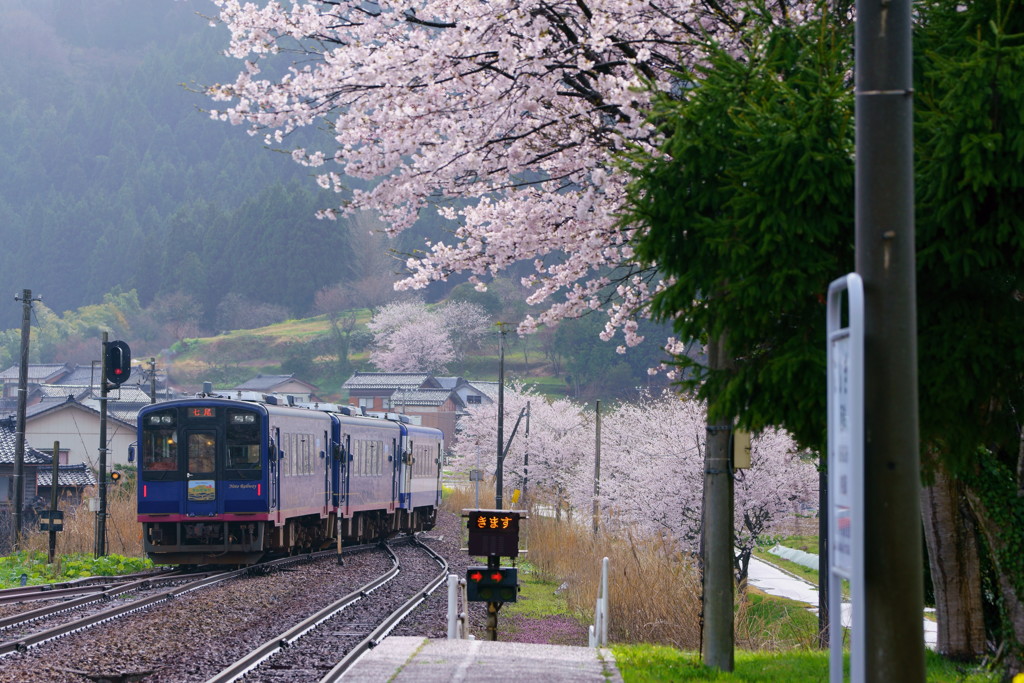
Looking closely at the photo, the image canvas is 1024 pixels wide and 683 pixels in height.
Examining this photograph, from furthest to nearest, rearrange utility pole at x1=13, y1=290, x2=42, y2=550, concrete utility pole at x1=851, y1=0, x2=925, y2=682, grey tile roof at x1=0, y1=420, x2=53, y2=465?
grey tile roof at x1=0, y1=420, x2=53, y2=465
utility pole at x1=13, y1=290, x2=42, y2=550
concrete utility pole at x1=851, y1=0, x2=925, y2=682

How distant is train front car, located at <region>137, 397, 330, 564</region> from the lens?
69.4 feet

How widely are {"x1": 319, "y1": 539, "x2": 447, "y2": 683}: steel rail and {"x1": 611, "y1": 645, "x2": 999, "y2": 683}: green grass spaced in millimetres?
2198

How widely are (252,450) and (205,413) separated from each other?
3.57 ft

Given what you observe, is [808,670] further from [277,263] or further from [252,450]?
[277,263]

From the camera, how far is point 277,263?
120m

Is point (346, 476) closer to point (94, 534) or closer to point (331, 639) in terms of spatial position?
point (94, 534)

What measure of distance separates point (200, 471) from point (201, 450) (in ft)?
1.20

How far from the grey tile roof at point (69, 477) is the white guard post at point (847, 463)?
43406mm

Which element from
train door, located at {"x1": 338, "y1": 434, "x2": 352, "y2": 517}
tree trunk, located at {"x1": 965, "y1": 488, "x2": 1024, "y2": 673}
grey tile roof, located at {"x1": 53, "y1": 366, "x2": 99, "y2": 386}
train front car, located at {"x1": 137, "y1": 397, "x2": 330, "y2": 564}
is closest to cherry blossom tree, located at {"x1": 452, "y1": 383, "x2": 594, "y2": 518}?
train door, located at {"x1": 338, "y1": 434, "x2": 352, "y2": 517}

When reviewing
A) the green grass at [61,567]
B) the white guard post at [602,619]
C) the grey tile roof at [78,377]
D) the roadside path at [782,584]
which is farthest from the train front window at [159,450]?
the grey tile roof at [78,377]

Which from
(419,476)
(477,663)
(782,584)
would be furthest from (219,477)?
(782,584)

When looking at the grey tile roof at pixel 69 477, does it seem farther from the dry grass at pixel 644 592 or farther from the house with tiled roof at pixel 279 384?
the house with tiled roof at pixel 279 384

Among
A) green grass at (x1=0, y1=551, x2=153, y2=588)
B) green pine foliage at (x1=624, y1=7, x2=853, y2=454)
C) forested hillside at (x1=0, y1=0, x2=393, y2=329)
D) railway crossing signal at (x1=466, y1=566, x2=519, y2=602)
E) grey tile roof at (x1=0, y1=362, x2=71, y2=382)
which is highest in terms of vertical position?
forested hillside at (x1=0, y1=0, x2=393, y2=329)

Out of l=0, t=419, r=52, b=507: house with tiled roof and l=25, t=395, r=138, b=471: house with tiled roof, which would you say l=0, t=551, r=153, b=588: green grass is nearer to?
l=0, t=419, r=52, b=507: house with tiled roof
